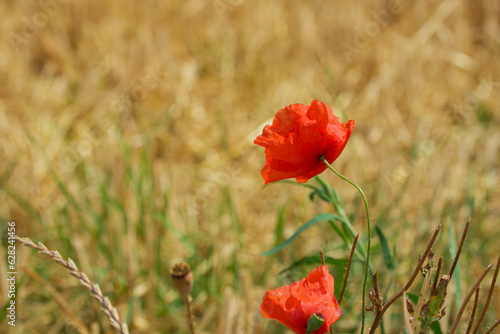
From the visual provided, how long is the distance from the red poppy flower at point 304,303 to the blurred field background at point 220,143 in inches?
8.7

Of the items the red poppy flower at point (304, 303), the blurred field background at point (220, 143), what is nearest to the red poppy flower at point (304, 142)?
the red poppy flower at point (304, 303)

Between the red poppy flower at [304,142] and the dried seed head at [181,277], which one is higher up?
the red poppy flower at [304,142]

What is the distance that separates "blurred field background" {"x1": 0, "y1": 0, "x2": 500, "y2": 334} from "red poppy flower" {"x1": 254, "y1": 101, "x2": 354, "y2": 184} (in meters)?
0.24

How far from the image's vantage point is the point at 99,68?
90.7 inches

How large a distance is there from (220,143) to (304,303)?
1.50 m

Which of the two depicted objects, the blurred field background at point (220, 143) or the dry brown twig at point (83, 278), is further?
the blurred field background at point (220, 143)

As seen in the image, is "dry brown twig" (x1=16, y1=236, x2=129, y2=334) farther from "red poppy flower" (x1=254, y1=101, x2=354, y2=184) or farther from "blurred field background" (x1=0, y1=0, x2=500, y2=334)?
"blurred field background" (x1=0, y1=0, x2=500, y2=334)

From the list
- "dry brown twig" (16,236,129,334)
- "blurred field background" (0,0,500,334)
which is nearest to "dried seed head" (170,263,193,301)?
"dry brown twig" (16,236,129,334)

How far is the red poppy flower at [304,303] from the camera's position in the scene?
1.77ft

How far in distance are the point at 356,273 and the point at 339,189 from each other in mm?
403

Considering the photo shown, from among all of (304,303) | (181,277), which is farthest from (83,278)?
(304,303)

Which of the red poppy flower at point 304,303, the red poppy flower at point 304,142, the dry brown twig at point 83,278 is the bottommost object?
the dry brown twig at point 83,278

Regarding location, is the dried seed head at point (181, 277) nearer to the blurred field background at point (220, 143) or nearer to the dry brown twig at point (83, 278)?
the dry brown twig at point (83, 278)

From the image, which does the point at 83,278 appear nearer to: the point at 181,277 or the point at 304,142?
the point at 181,277
